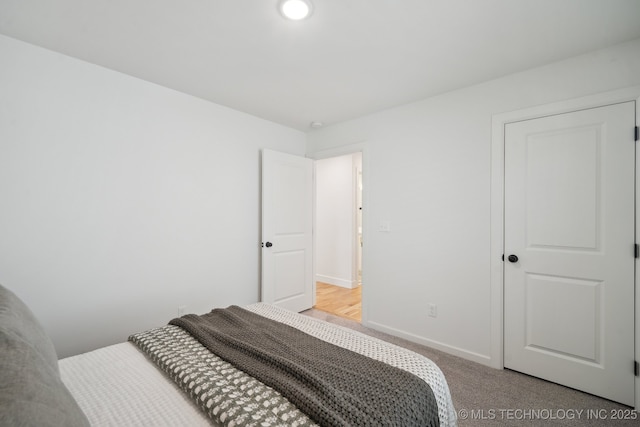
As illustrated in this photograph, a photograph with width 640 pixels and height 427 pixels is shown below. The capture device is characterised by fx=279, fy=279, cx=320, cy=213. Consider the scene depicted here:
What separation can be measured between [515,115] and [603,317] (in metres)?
1.58

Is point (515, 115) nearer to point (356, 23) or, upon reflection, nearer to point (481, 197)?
point (481, 197)

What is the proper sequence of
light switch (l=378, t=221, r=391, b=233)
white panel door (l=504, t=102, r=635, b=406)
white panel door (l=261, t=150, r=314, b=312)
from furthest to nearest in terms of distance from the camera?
white panel door (l=261, t=150, r=314, b=312) < light switch (l=378, t=221, r=391, b=233) < white panel door (l=504, t=102, r=635, b=406)

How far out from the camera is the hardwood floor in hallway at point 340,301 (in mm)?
3600

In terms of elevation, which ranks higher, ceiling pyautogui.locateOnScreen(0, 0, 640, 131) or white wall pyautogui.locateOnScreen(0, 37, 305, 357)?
ceiling pyautogui.locateOnScreen(0, 0, 640, 131)

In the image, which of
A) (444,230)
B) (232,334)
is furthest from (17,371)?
(444,230)

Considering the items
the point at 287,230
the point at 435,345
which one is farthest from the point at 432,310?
the point at 287,230

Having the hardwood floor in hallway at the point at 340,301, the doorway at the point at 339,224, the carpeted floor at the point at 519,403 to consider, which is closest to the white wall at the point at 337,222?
the doorway at the point at 339,224

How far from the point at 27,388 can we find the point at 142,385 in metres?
0.62

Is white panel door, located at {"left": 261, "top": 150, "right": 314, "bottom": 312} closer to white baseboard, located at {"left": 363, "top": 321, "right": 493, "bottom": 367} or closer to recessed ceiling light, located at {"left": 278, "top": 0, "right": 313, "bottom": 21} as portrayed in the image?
white baseboard, located at {"left": 363, "top": 321, "right": 493, "bottom": 367}

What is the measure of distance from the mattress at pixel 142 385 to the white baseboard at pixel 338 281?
11.0ft

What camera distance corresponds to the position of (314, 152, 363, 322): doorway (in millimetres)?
4871

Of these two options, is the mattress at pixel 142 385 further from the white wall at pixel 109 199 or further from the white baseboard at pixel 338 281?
the white baseboard at pixel 338 281

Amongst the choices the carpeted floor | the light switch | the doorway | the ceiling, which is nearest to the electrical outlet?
the carpeted floor

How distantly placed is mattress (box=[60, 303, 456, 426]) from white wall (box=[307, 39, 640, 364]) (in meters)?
1.43
